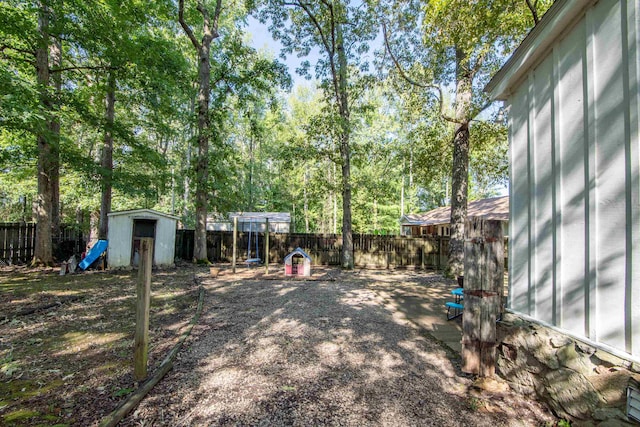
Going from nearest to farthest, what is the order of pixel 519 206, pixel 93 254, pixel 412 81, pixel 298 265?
pixel 519 206 < pixel 412 81 < pixel 93 254 < pixel 298 265

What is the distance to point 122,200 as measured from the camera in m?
23.3

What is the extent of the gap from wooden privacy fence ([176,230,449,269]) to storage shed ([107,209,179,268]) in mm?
2887

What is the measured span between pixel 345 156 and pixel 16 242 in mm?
12721

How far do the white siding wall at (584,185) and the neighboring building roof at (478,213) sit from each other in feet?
38.8

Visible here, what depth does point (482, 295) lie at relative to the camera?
10.2ft

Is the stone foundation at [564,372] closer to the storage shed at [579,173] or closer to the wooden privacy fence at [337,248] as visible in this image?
the storage shed at [579,173]

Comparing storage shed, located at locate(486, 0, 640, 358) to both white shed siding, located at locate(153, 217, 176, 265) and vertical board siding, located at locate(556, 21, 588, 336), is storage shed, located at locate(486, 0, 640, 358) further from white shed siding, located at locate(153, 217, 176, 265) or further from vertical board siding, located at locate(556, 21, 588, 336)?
white shed siding, located at locate(153, 217, 176, 265)

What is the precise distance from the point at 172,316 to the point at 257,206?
23.7 m

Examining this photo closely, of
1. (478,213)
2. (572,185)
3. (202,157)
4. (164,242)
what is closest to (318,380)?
(572,185)

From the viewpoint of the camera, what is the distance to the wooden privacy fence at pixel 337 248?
1372 cm

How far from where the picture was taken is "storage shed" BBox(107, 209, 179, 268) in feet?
35.0

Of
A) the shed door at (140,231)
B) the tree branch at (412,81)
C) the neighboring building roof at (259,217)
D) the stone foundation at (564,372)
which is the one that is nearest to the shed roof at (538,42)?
the stone foundation at (564,372)

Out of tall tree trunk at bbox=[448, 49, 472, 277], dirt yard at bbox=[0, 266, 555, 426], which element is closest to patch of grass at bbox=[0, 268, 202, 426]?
dirt yard at bbox=[0, 266, 555, 426]

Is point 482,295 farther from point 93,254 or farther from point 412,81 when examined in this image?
point 93,254
